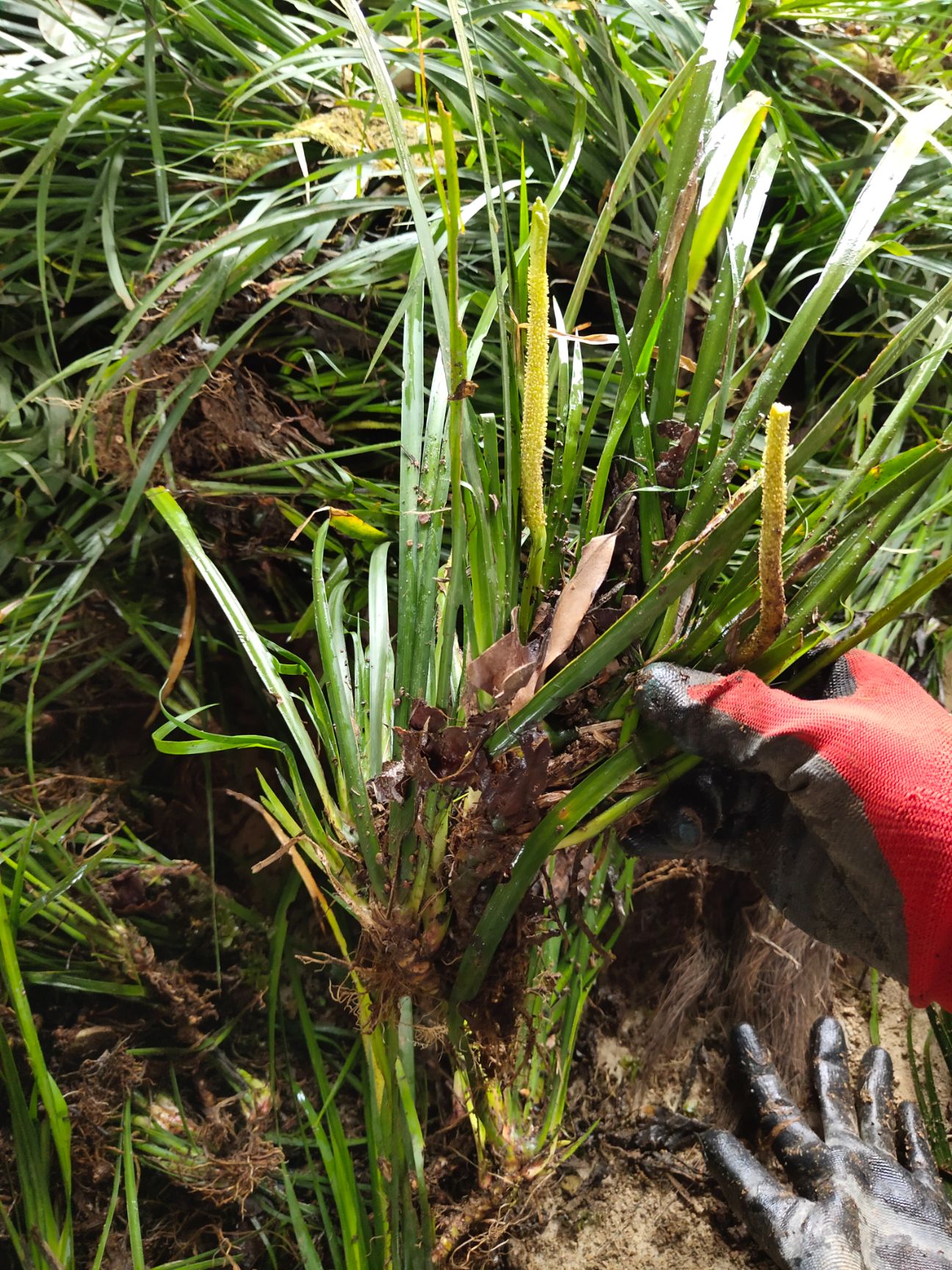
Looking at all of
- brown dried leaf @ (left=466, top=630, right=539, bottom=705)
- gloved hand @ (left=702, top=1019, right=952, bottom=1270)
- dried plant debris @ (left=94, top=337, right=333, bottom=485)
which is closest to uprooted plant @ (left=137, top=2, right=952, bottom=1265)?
A: brown dried leaf @ (left=466, top=630, right=539, bottom=705)

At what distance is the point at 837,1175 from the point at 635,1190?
255mm

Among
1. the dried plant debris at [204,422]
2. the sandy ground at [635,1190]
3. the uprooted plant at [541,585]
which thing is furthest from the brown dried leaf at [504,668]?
the sandy ground at [635,1190]

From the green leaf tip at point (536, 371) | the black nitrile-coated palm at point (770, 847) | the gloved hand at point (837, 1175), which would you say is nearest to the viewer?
the green leaf tip at point (536, 371)

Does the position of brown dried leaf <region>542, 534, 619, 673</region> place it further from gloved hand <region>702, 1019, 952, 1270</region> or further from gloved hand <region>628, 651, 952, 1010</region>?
gloved hand <region>702, 1019, 952, 1270</region>

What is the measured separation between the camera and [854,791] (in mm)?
630

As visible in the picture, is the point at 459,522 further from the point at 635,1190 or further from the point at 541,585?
the point at 635,1190

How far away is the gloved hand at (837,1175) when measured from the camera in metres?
0.93

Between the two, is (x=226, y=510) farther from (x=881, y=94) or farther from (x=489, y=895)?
(x=881, y=94)

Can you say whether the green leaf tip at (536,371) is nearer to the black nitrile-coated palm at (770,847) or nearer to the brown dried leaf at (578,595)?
the brown dried leaf at (578,595)

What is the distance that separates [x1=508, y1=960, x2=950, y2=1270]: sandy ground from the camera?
1.01 m

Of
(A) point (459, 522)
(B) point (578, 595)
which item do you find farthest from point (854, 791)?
(A) point (459, 522)

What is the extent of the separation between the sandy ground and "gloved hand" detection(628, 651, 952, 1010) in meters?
0.53

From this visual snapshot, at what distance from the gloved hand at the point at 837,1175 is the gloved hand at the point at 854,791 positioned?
0.44m

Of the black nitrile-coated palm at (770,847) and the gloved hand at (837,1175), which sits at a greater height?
the black nitrile-coated palm at (770,847)
